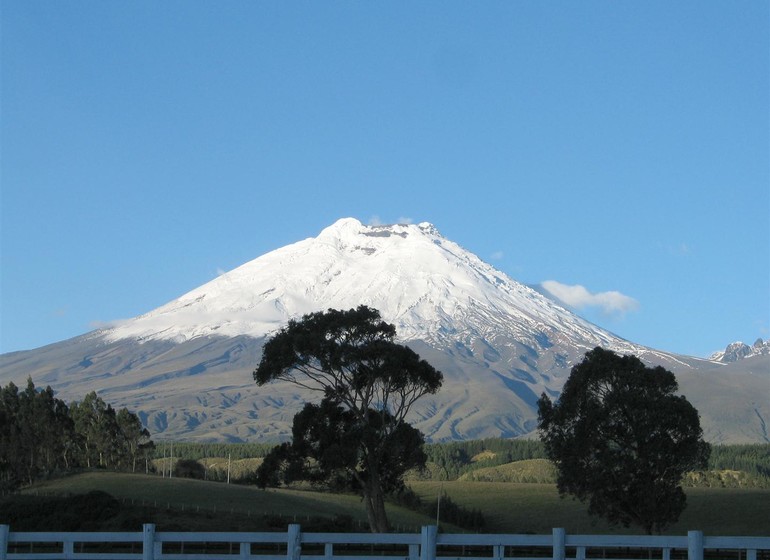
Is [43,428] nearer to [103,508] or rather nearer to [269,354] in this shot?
[103,508]

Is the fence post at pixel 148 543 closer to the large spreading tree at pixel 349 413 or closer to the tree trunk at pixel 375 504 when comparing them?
the large spreading tree at pixel 349 413

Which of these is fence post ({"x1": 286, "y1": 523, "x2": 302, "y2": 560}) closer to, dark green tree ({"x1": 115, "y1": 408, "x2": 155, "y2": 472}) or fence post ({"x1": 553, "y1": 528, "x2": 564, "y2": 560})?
fence post ({"x1": 553, "y1": 528, "x2": 564, "y2": 560})

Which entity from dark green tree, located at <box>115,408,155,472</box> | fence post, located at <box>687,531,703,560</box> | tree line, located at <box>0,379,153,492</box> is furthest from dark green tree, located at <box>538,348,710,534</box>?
dark green tree, located at <box>115,408,155,472</box>

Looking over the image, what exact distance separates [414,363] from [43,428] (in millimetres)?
63197

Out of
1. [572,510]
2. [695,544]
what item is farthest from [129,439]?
[695,544]

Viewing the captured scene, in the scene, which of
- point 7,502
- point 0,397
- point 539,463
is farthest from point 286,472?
point 539,463

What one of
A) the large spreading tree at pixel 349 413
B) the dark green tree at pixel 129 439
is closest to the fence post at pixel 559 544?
the large spreading tree at pixel 349 413

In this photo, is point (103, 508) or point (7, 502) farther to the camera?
point (7, 502)

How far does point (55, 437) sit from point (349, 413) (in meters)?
64.2

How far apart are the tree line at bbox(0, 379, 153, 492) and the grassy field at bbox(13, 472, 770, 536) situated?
5.94 m

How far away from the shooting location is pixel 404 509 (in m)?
103

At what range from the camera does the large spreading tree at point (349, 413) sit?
6069cm

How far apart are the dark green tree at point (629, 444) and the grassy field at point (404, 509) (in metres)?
20.5

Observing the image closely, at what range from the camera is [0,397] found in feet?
404
